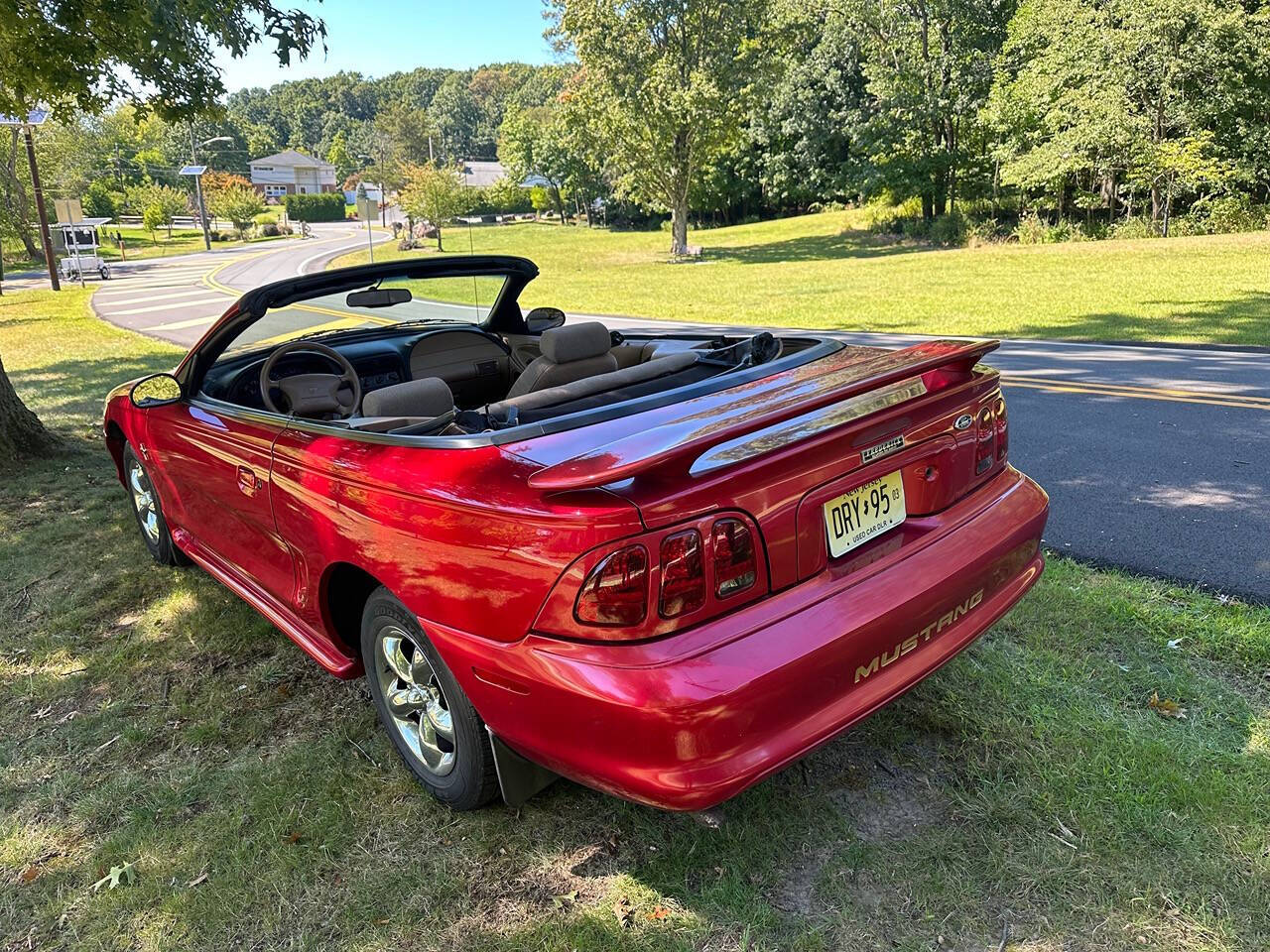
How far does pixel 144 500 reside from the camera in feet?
15.0

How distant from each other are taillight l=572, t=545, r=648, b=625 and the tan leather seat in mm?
1399

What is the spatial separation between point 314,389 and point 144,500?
1.96m

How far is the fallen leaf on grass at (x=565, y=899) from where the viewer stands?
7.28 feet

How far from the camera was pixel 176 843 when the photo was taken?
2.51 meters

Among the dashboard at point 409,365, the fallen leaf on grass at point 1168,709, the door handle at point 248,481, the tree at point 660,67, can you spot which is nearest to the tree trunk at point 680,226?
the tree at point 660,67

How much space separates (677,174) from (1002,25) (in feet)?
48.3

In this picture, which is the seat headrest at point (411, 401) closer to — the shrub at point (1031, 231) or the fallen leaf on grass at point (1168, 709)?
the fallen leaf on grass at point (1168, 709)

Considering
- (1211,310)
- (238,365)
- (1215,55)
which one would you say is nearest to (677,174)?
(1215,55)

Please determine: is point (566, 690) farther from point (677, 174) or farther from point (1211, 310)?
point (677, 174)

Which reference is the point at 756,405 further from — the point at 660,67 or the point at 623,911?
the point at 660,67

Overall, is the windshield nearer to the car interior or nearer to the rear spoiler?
the car interior

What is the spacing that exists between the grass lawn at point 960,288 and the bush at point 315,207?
2541 inches

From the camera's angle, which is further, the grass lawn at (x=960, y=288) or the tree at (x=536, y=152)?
the tree at (x=536, y=152)

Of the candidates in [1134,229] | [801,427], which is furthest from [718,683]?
[1134,229]
